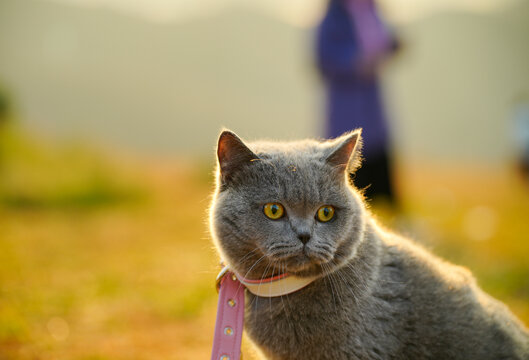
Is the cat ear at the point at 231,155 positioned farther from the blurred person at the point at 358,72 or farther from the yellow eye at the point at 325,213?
the blurred person at the point at 358,72

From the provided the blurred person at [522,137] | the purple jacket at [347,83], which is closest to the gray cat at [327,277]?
the purple jacket at [347,83]

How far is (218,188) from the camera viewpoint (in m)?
1.78

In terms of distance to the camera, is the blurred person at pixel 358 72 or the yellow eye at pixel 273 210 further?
the blurred person at pixel 358 72

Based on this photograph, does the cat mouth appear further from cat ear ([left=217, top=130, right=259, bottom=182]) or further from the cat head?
cat ear ([left=217, top=130, right=259, bottom=182])

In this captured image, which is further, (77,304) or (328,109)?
(328,109)

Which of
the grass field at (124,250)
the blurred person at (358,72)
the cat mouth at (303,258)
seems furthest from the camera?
the blurred person at (358,72)

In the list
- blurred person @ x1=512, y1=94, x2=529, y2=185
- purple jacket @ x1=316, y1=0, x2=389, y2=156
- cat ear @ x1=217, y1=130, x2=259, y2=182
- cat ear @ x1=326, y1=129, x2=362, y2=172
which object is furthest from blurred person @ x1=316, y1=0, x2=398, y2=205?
blurred person @ x1=512, y1=94, x2=529, y2=185

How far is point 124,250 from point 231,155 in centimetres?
360

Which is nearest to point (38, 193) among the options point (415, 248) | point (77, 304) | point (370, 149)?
point (77, 304)

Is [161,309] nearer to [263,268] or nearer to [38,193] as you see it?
[263,268]

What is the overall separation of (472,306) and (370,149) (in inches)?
93.6

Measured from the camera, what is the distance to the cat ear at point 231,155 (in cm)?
164

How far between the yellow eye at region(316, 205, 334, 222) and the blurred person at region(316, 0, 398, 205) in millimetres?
1768

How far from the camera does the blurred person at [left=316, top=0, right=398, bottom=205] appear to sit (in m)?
3.43
